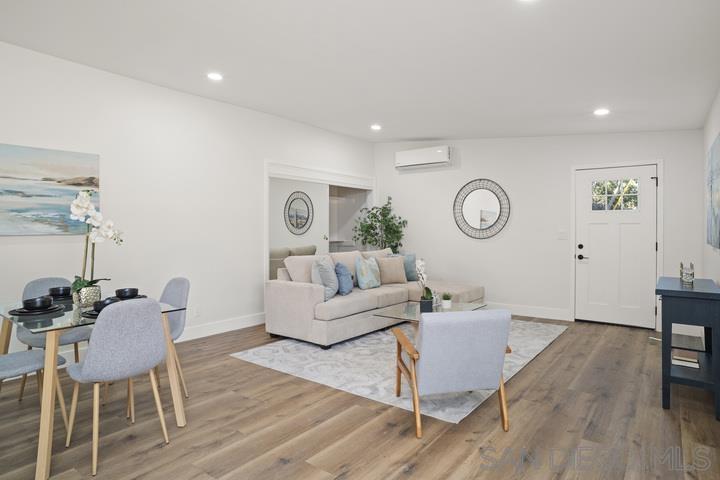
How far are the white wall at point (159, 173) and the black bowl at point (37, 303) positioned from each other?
1.22 m

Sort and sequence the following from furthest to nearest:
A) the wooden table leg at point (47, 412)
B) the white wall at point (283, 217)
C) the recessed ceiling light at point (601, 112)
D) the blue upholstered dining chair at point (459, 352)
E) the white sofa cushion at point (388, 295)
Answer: the white wall at point (283, 217) → the white sofa cushion at point (388, 295) → the recessed ceiling light at point (601, 112) → the blue upholstered dining chair at point (459, 352) → the wooden table leg at point (47, 412)

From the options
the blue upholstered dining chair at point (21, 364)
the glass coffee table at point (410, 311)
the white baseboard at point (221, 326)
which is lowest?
the white baseboard at point (221, 326)

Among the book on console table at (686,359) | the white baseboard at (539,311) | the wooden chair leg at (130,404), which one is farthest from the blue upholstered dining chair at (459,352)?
the white baseboard at (539,311)

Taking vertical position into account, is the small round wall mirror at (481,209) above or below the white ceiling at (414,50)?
below

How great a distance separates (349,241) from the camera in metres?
8.27

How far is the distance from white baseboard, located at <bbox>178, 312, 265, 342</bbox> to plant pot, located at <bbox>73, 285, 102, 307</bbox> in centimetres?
197

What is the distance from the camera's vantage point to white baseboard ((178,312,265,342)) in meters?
4.69

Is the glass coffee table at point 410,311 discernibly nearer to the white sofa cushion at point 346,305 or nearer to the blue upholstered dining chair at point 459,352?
the white sofa cushion at point 346,305

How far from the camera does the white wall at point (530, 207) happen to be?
520 centimetres

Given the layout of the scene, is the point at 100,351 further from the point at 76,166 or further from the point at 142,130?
the point at 142,130

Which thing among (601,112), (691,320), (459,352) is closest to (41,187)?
(459,352)

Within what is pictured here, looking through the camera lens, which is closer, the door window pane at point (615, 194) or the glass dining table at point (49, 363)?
the glass dining table at point (49, 363)

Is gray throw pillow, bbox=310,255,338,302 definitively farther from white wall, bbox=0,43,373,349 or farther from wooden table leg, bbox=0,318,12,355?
wooden table leg, bbox=0,318,12,355

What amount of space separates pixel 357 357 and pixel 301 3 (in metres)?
2.95
